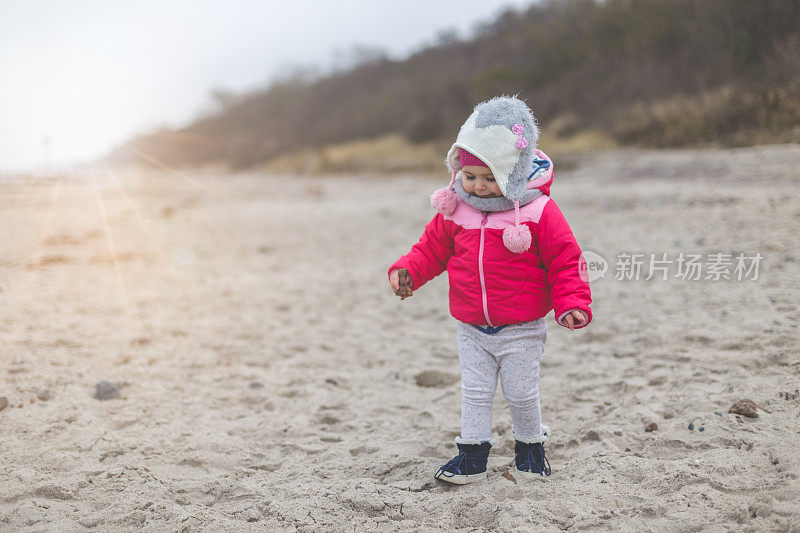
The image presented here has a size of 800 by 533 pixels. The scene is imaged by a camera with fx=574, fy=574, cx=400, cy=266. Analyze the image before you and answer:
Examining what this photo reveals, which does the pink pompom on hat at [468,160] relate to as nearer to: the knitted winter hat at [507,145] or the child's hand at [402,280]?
the knitted winter hat at [507,145]

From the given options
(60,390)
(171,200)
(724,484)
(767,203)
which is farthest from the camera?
(171,200)

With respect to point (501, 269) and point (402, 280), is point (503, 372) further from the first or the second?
point (402, 280)

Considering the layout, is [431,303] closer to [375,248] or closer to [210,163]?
[375,248]

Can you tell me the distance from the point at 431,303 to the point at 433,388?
1.85 meters

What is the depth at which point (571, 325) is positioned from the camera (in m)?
2.17

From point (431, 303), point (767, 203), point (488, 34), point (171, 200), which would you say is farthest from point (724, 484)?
point (488, 34)

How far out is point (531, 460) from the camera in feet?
8.07

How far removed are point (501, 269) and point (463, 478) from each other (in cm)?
89

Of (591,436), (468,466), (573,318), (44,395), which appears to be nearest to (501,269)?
(573,318)

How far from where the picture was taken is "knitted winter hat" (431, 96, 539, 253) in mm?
2195

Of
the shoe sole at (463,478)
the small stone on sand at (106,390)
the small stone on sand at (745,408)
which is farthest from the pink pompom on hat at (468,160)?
the small stone on sand at (106,390)

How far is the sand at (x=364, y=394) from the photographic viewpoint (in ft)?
7.22

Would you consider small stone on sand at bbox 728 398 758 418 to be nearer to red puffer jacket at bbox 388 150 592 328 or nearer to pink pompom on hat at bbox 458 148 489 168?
red puffer jacket at bbox 388 150 592 328

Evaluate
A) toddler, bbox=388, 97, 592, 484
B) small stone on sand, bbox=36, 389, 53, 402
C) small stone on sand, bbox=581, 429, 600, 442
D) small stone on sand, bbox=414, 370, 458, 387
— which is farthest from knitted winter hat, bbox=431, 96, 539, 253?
small stone on sand, bbox=36, 389, 53, 402
